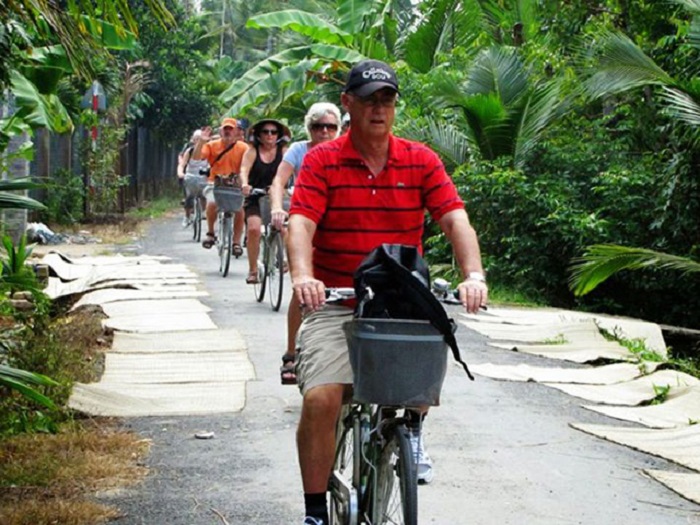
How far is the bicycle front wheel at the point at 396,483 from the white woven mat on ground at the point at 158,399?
391 cm

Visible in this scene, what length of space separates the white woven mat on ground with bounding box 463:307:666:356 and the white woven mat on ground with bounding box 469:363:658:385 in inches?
66.2

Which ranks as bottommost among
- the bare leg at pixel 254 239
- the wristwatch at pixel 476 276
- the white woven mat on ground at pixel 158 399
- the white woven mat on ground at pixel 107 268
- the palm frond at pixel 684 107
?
the white woven mat on ground at pixel 107 268

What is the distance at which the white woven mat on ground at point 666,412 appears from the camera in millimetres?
8305

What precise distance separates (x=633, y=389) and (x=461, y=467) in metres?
2.98

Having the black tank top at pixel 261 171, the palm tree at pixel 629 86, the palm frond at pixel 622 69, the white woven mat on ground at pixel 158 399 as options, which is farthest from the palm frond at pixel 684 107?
the white woven mat on ground at pixel 158 399

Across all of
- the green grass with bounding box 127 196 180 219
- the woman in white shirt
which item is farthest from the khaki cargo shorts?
the green grass with bounding box 127 196 180 219

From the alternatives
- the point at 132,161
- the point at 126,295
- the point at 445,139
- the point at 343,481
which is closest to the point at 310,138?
the point at 343,481

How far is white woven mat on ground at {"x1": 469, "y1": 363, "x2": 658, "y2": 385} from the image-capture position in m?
9.77

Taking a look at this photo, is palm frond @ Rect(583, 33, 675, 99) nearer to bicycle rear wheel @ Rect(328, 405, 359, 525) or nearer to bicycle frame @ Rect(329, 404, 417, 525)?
bicycle rear wheel @ Rect(328, 405, 359, 525)

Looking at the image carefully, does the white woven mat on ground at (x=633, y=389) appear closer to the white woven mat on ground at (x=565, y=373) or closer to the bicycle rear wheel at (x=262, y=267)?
the white woven mat on ground at (x=565, y=373)

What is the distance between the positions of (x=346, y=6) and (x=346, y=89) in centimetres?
1878

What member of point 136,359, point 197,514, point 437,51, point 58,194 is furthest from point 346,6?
point 197,514

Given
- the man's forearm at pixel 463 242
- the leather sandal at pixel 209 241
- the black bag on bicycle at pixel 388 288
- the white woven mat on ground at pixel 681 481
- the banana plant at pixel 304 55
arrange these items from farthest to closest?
the banana plant at pixel 304 55
the leather sandal at pixel 209 241
the white woven mat on ground at pixel 681 481
the man's forearm at pixel 463 242
the black bag on bicycle at pixel 388 288

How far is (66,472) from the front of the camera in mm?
6625
